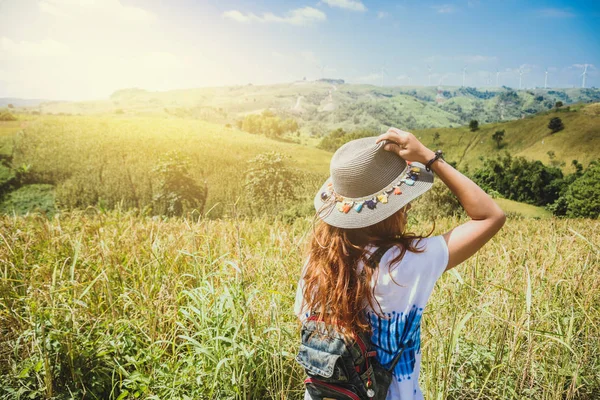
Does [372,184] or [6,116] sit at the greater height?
[6,116]

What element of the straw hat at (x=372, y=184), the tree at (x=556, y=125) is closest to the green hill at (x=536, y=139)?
the tree at (x=556, y=125)

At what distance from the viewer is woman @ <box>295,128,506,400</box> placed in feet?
4.32

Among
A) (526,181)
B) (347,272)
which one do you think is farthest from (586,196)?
(347,272)

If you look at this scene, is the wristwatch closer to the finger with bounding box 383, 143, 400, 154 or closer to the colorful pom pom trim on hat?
the colorful pom pom trim on hat

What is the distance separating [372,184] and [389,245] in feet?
0.87

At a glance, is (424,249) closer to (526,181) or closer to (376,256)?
(376,256)

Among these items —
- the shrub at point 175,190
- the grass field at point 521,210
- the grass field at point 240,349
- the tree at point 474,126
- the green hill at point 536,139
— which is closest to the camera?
the grass field at point 240,349

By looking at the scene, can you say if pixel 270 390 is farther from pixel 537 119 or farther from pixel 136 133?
pixel 537 119

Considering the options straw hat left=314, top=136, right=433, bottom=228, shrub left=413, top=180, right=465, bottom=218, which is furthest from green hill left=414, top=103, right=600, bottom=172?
straw hat left=314, top=136, right=433, bottom=228

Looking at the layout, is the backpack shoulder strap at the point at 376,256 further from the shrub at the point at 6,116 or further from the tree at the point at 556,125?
the tree at the point at 556,125

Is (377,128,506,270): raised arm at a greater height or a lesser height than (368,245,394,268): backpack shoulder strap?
greater

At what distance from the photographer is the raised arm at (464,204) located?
135 centimetres

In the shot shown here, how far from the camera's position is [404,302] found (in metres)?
1.33

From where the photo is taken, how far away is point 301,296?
1.64m
